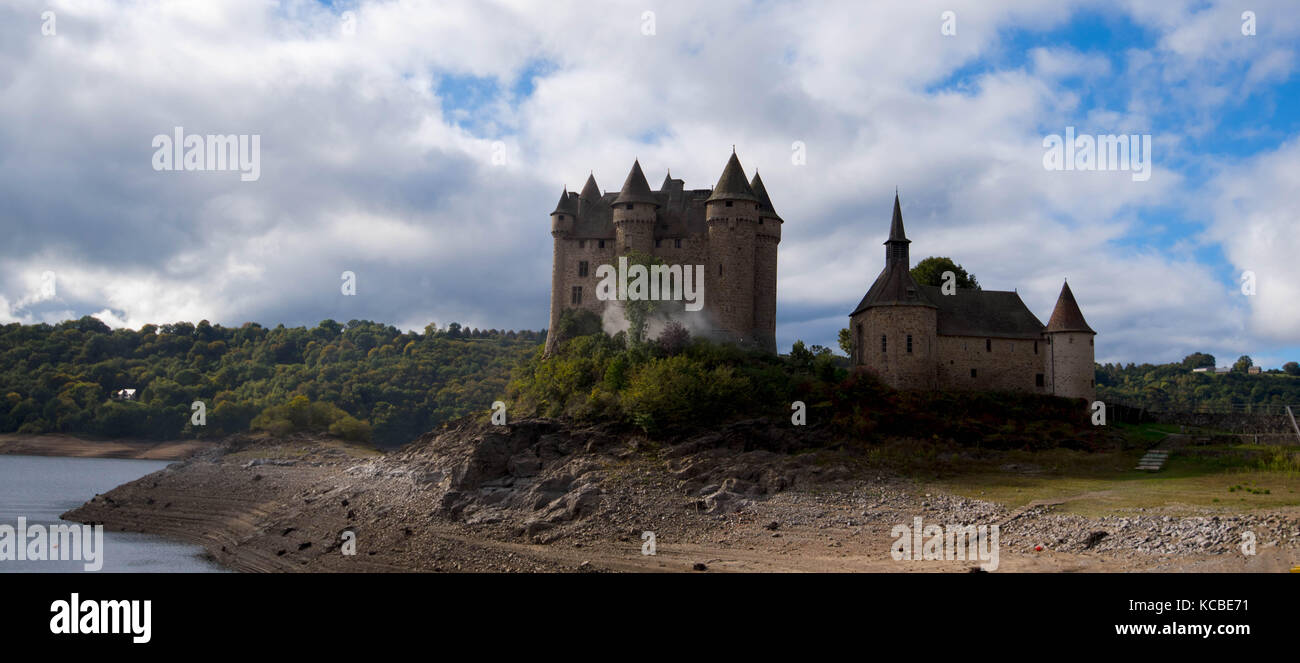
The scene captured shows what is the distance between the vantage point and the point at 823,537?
2983 cm

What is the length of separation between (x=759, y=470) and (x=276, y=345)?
422ft

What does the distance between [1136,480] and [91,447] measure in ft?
428

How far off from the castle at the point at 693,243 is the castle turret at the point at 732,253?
0.07 meters

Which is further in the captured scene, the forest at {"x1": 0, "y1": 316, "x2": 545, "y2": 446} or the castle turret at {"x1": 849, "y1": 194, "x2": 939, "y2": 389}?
the forest at {"x1": 0, "y1": 316, "x2": 545, "y2": 446}

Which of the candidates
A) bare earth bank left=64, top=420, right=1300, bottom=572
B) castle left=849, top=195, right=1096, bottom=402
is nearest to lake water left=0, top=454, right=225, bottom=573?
bare earth bank left=64, top=420, right=1300, bottom=572

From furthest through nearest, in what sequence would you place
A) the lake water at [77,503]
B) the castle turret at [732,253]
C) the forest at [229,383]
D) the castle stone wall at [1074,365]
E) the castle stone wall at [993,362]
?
1. the forest at [229,383]
2. the castle turret at [732,253]
3. the castle stone wall at [993,362]
4. the castle stone wall at [1074,365]
5. the lake water at [77,503]

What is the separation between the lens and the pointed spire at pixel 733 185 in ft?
184

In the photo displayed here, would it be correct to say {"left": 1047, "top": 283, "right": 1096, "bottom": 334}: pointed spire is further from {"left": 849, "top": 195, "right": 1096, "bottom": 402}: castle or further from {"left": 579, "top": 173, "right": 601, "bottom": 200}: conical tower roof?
{"left": 579, "top": 173, "right": 601, "bottom": 200}: conical tower roof

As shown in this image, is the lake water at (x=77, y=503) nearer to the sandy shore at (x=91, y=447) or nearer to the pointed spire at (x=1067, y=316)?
the sandy shore at (x=91, y=447)

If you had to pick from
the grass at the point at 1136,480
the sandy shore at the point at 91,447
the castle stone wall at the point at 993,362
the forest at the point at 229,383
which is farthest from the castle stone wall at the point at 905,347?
the sandy shore at the point at 91,447

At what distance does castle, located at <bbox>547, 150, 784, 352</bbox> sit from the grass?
21.3m

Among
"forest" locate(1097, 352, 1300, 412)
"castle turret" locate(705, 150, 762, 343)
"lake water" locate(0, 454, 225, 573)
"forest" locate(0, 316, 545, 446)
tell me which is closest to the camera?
"lake water" locate(0, 454, 225, 573)

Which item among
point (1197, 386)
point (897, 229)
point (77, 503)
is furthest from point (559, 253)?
point (1197, 386)

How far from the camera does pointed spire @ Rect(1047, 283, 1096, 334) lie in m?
50.2
